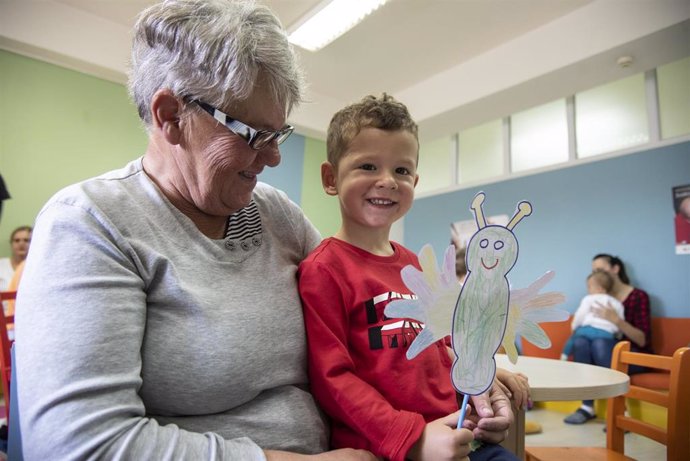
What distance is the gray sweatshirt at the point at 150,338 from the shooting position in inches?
24.2

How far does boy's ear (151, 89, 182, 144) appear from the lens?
2.83ft

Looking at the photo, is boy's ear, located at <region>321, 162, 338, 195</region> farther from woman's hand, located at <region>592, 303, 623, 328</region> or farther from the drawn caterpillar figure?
woman's hand, located at <region>592, 303, 623, 328</region>

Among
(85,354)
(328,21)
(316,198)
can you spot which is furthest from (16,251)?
(85,354)

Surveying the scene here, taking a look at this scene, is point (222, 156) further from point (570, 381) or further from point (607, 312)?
point (607, 312)

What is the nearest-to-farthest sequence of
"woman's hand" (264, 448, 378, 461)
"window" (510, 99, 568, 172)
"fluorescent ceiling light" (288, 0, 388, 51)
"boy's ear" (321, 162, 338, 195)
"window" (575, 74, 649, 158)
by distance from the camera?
"woman's hand" (264, 448, 378, 461)
"boy's ear" (321, 162, 338, 195)
"fluorescent ceiling light" (288, 0, 388, 51)
"window" (575, 74, 649, 158)
"window" (510, 99, 568, 172)

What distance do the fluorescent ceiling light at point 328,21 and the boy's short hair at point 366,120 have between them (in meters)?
2.95

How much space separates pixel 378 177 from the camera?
1108mm

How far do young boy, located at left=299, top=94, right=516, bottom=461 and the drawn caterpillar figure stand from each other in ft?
0.33

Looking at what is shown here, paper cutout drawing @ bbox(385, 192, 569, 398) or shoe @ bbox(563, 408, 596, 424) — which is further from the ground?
paper cutout drawing @ bbox(385, 192, 569, 398)

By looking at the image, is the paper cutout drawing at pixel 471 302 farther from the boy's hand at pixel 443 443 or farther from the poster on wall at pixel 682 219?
the poster on wall at pixel 682 219

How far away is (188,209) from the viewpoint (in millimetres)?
925

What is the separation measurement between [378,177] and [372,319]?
350mm

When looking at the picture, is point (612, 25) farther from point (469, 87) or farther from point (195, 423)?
point (195, 423)

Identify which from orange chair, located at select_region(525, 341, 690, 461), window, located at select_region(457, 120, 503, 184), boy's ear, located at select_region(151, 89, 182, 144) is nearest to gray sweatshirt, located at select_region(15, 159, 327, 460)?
boy's ear, located at select_region(151, 89, 182, 144)
